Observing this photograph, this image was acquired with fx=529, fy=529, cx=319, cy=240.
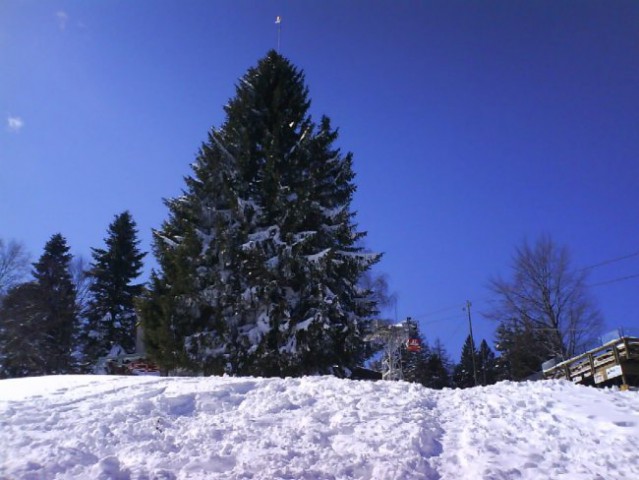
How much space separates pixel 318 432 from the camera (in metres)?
6.99

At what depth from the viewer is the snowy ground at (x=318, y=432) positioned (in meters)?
5.90

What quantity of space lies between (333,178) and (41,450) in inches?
503

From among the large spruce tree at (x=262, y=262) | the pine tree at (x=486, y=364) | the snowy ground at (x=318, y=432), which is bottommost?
the snowy ground at (x=318, y=432)

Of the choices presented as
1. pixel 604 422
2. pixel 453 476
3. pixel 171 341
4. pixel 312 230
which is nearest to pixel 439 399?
pixel 604 422

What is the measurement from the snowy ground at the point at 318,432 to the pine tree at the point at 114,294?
25997mm

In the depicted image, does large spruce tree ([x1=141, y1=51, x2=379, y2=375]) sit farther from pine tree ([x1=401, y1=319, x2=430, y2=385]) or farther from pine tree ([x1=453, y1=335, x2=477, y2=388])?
pine tree ([x1=453, y1=335, x2=477, y2=388])

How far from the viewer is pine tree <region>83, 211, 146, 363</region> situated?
34.1 metres

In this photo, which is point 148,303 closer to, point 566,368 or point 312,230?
point 312,230

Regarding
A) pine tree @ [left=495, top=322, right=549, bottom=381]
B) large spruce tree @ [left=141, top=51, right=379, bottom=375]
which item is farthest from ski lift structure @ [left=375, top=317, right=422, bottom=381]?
large spruce tree @ [left=141, top=51, right=379, bottom=375]

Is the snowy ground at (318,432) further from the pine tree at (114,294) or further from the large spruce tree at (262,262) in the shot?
the pine tree at (114,294)

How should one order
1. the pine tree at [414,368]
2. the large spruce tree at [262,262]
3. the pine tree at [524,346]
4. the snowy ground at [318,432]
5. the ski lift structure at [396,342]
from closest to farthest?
the snowy ground at [318,432] → the large spruce tree at [262,262] → the pine tree at [524,346] → the ski lift structure at [396,342] → the pine tree at [414,368]

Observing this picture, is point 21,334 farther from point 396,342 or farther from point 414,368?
point 414,368

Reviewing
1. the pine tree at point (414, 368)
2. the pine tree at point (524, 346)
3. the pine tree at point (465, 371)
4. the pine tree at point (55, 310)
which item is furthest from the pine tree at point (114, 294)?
the pine tree at point (465, 371)

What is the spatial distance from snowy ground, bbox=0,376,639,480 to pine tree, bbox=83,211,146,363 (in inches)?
1023
